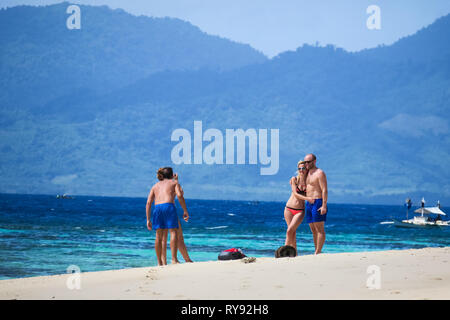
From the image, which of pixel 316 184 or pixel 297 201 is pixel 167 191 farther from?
pixel 316 184

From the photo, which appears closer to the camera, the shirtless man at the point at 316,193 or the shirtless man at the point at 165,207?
the shirtless man at the point at 165,207

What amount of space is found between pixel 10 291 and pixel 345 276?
4.35m

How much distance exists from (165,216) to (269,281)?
3441 mm

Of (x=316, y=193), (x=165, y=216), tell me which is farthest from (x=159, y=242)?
(x=316, y=193)

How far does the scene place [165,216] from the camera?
11266 millimetres

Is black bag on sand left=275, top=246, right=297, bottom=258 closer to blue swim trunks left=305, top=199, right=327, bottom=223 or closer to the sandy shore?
blue swim trunks left=305, top=199, right=327, bottom=223

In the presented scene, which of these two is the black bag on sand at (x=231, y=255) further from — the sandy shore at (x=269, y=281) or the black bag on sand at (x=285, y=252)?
the sandy shore at (x=269, y=281)

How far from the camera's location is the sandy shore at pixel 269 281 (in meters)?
7.40

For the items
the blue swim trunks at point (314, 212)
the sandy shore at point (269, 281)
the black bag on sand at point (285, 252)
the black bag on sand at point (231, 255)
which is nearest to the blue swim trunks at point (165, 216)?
the sandy shore at point (269, 281)

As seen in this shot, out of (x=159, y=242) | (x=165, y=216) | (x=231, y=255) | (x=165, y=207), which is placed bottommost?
(x=231, y=255)

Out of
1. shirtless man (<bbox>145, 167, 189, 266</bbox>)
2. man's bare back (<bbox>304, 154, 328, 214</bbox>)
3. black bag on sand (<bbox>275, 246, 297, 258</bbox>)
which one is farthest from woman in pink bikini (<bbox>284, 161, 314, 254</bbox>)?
shirtless man (<bbox>145, 167, 189, 266</bbox>)

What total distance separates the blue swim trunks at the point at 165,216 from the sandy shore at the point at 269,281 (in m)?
0.84

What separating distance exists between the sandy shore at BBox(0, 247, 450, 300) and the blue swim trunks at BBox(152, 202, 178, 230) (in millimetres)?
843
